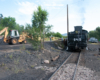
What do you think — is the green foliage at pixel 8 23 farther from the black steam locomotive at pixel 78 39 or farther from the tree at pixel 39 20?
the tree at pixel 39 20

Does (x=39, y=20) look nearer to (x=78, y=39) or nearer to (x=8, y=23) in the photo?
(x=78, y=39)

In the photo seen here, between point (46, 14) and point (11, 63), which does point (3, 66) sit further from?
point (46, 14)

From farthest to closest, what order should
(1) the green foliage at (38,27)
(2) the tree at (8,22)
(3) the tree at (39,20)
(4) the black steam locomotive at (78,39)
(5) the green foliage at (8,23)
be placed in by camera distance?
1. (2) the tree at (8,22)
2. (5) the green foliage at (8,23)
3. (4) the black steam locomotive at (78,39)
4. (3) the tree at (39,20)
5. (1) the green foliage at (38,27)

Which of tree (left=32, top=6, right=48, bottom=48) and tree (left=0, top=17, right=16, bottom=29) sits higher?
tree (left=0, top=17, right=16, bottom=29)

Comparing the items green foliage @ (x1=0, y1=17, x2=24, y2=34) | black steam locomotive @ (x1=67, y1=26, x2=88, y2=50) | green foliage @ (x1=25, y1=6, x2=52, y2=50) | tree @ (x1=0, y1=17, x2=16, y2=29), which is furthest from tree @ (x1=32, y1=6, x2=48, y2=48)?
tree @ (x1=0, y1=17, x2=16, y2=29)

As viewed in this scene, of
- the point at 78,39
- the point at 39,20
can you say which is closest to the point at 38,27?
the point at 39,20

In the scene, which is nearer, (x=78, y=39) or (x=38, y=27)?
(x=38, y=27)

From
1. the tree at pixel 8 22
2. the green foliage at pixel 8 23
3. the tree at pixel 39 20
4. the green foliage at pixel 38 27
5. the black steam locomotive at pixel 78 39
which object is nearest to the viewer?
the green foliage at pixel 38 27

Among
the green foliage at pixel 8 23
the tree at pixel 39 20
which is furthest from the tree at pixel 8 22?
the tree at pixel 39 20

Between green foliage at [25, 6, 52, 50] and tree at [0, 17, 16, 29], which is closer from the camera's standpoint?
green foliage at [25, 6, 52, 50]

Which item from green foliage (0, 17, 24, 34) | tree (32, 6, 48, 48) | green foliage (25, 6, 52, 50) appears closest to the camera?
green foliage (25, 6, 52, 50)

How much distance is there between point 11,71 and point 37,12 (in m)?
7.67

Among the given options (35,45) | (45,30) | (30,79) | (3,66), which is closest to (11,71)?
(3,66)

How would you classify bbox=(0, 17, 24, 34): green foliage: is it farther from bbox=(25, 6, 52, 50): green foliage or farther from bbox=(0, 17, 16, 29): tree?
bbox=(25, 6, 52, 50): green foliage
